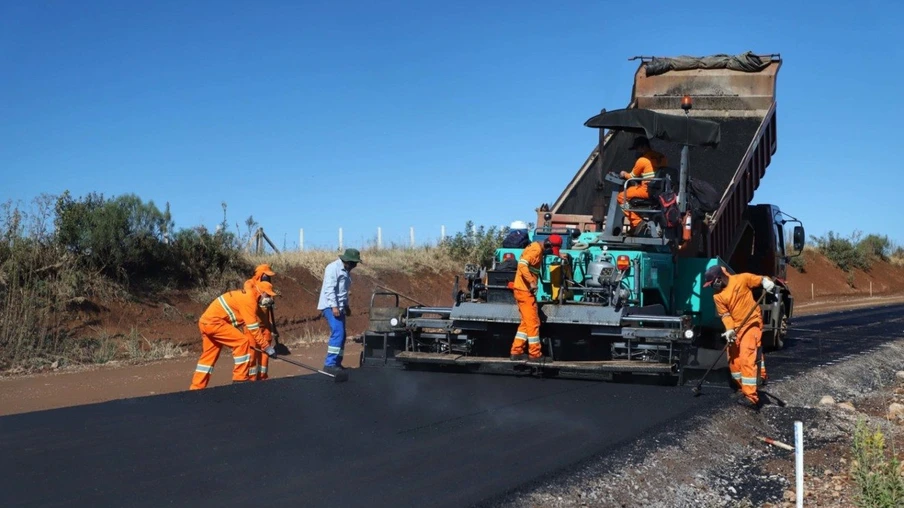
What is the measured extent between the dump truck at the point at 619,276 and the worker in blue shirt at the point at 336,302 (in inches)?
14.1

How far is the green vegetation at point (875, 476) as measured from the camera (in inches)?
238

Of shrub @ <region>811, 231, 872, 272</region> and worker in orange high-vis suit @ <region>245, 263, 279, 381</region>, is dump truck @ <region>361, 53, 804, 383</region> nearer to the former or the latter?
worker in orange high-vis suit @ <region>245, 263, 279, 381</region>

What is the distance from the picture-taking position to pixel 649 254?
427 inches

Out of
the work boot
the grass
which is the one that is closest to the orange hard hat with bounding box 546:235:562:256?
the work boot

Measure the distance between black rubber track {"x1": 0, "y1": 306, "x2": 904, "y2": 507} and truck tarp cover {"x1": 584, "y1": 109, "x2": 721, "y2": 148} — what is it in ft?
10.6

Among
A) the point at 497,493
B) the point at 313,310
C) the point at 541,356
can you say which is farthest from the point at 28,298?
the point at 497,493

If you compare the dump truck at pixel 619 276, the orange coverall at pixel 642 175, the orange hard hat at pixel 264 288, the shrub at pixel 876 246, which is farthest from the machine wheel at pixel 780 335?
the shrub at pixel 876 246

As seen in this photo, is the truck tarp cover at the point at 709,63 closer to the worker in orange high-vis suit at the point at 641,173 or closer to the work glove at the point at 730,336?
the worker in orange high-vis suit at the point at 641,173

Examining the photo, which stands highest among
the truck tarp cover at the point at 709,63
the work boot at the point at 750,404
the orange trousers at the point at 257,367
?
the truck tarp cover at the point at 709,63

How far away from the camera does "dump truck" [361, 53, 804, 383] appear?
1018cm

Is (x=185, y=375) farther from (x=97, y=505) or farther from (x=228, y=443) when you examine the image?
(x=97, y=505)

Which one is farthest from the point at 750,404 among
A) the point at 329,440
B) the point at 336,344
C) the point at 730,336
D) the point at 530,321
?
the point at 336,344

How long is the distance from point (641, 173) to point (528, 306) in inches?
99.8

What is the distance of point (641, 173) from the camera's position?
11539mm
